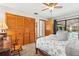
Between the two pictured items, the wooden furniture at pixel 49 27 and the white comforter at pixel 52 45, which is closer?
the white comforter at pixel 52 45

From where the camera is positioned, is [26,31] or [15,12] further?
[26,31]

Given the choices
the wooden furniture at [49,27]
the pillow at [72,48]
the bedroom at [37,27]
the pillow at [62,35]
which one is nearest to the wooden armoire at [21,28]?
the bedroom at [37,27]

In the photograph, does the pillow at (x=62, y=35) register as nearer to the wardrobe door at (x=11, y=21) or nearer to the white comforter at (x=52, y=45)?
the white comforter at (x=52, y=45)

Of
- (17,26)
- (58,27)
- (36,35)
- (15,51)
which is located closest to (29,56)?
(15,51)

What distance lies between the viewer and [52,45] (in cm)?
182

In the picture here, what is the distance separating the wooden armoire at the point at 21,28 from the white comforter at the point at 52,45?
17cm

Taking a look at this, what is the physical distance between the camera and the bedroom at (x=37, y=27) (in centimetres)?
175

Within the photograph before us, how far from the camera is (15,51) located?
6.02 ft

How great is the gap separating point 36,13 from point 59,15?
41 centimetres

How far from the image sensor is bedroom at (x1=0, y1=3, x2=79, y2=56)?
5.75 ft

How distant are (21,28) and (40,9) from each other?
0.48 metres

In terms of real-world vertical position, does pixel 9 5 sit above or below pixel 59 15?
above

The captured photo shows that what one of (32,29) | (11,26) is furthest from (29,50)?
(11,26)

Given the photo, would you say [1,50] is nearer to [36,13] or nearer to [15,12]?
[15,12]
